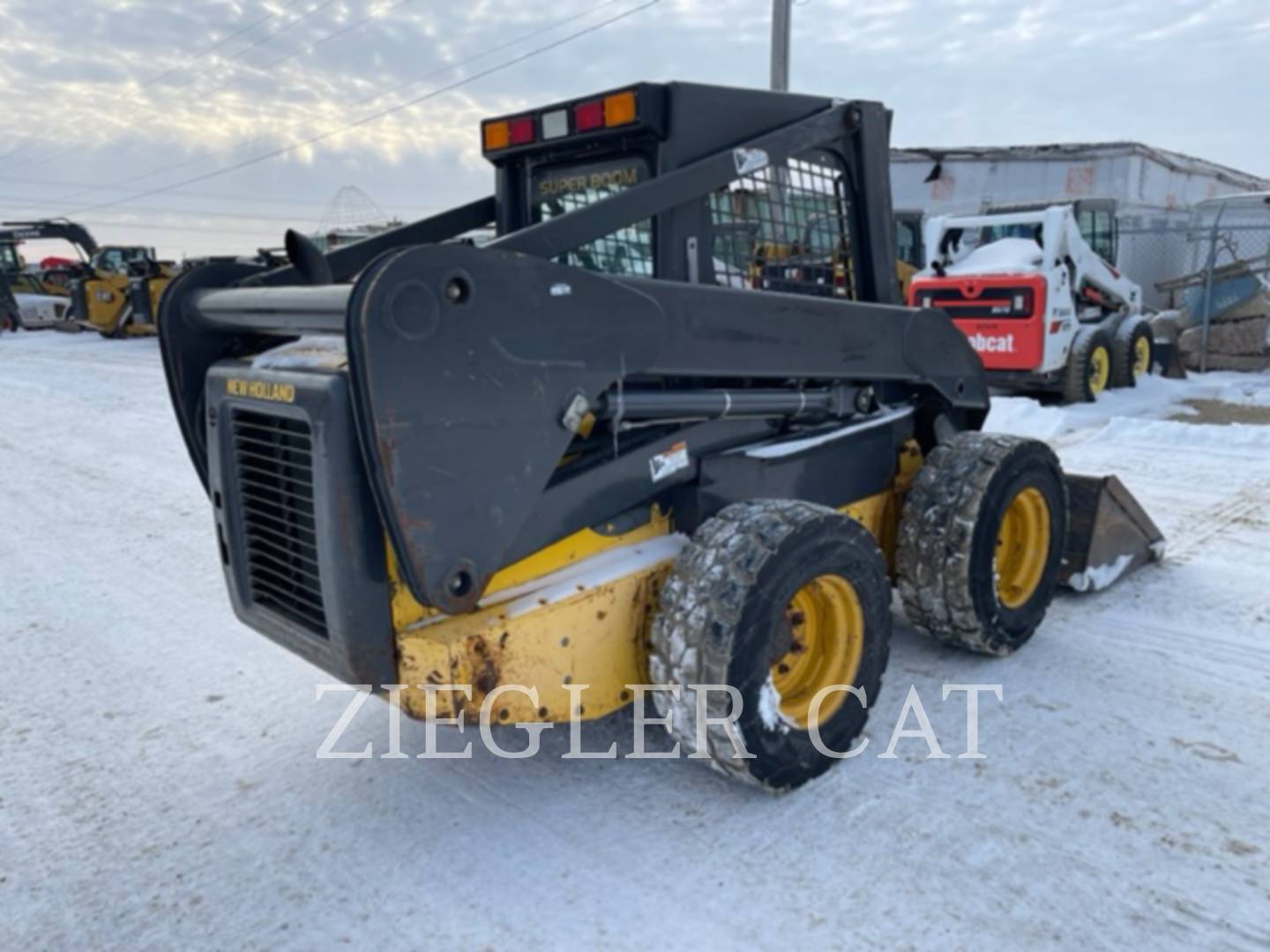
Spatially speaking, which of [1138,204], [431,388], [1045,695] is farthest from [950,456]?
[1138,204]

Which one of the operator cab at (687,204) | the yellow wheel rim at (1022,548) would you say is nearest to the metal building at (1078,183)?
the yellow wheel rim at (1022,548)

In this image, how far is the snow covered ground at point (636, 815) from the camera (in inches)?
98.1

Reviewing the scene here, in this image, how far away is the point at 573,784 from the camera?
3.15 meters

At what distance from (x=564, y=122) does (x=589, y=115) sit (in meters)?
0.18

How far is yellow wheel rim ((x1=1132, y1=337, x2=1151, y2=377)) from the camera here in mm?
11422

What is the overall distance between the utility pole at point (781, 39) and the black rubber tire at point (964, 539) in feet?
33.5

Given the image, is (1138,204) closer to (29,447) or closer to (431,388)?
(29,447)

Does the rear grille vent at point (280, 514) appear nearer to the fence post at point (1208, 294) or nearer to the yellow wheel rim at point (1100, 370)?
the yellow wheel rim at point (1100, 370)

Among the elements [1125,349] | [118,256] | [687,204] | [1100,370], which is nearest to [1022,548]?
[687,204]

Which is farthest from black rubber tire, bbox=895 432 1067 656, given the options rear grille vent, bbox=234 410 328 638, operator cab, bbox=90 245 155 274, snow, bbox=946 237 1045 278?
operator cab, bbox=90 245 155 274

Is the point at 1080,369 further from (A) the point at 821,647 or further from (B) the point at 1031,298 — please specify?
(A) the point at 821,647

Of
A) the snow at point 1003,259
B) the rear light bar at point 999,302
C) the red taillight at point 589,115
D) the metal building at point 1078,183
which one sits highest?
the metal building at point 1078,183

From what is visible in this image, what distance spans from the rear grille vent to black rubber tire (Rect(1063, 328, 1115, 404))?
962 centimetres

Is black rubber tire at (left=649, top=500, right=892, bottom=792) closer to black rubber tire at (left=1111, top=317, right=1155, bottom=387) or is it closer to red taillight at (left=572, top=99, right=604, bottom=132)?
red taillight at (left=572, top=99, right=604, bottom=132)
